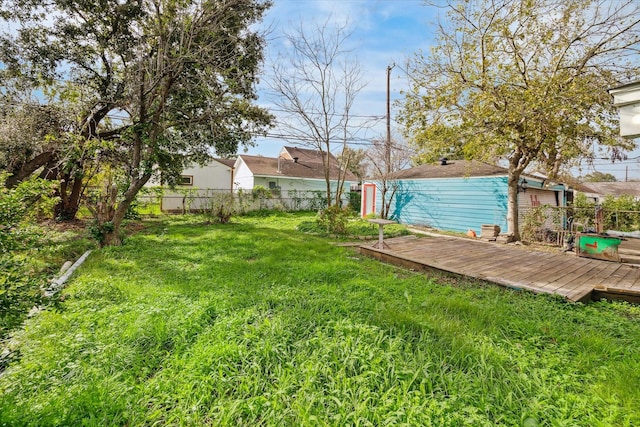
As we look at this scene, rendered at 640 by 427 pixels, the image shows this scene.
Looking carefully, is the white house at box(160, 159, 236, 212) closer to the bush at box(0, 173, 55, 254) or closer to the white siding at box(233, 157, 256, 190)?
the white siding at box(233, 157, 256, 190)

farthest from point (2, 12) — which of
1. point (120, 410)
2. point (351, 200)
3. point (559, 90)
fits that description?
point (351, 200)

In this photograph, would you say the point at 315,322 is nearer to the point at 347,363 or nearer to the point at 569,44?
the point at 347,363

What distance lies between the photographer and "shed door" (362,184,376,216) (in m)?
15.0

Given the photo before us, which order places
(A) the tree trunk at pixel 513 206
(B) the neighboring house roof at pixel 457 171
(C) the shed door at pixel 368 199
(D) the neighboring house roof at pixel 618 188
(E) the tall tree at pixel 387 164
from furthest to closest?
1. (D) the neighboring house roof at pixel 618 188
2. (C) the shed door at pixel 368 199
3. (E) the tall tree at pixel 387 164
4. (B) the neighboring house roof at pixel 457 171
5. (A) the tree trunk at pixel 513 206

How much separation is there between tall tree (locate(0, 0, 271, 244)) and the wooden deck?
5963 millimetres

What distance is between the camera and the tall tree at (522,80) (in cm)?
617

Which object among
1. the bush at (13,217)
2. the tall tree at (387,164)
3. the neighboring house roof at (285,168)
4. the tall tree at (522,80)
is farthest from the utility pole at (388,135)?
the bush at (13,217)

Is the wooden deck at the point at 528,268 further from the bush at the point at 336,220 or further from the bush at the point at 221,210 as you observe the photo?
the bush at the point at 221,210

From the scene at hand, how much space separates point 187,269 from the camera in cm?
469

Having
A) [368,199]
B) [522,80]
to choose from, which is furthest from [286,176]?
[522,80]

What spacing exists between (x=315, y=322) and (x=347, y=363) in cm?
68

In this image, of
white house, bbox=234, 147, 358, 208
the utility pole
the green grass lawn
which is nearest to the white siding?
white house, bbox=234, 147, 358, 208

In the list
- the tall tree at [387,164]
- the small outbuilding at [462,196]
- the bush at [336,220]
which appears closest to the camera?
the bush at [336,220]

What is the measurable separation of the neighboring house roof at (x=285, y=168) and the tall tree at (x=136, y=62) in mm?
10678
